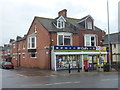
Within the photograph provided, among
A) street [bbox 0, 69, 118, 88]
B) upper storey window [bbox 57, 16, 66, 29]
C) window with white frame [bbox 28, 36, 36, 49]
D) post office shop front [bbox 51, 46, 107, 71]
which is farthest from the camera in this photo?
window with white frame [bbox 28, 36, 36, 49]

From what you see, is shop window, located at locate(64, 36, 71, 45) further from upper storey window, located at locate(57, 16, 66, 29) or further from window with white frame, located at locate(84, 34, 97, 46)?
window with white frame, located at locate(84, 34, 97, 46)

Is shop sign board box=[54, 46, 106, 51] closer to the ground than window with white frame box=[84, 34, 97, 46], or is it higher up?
closer to the ground

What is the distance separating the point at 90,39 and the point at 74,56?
5000 mm

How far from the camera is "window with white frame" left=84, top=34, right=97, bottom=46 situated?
30172 mm

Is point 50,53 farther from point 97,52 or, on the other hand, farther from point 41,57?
point 97,52

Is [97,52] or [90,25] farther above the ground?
[90,25]

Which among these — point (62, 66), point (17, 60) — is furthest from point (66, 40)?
point (17, 60)

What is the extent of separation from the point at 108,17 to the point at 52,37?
8.93 meters

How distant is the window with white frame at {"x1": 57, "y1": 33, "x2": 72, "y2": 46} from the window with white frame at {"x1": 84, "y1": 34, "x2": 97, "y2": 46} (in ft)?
10.4

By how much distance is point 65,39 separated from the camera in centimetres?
2814

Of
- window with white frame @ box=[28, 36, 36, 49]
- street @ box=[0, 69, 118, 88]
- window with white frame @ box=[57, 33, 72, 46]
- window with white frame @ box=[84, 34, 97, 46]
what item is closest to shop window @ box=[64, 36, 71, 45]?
window with white frame @ box=[57, 33, 72, 46]

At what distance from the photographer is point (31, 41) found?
106 feet

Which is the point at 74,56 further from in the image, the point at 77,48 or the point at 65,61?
the point at 65,61

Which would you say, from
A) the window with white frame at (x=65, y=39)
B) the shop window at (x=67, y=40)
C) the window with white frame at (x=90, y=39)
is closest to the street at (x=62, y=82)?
the window with white frame at (x=65, y=39)
